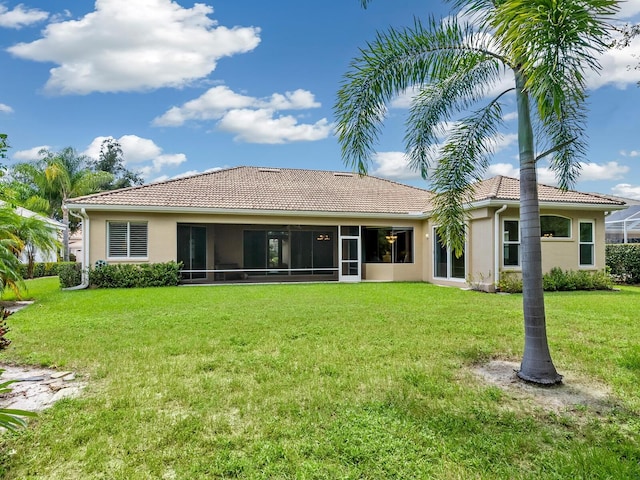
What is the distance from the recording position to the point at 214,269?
20109mm

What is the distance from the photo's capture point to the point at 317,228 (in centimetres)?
2139

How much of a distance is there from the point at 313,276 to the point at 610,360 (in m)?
15.7

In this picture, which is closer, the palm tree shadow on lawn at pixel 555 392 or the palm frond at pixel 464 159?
the palm tree shadow on lawn at pixel 555 392

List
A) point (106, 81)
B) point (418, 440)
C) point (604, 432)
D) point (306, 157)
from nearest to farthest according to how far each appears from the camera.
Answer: point (418, 440) < point (604, 432) < point (106, 81) < point (306, 157)

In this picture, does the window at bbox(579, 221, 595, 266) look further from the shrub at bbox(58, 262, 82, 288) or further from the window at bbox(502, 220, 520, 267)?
the shrub at bbox(58, 262, 82, 288)

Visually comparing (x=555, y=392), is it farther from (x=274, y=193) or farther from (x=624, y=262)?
(x=624, y=262)

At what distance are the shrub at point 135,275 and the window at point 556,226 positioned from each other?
592 inches

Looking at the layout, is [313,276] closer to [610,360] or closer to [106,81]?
[106,81]

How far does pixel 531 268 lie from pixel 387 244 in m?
14.6

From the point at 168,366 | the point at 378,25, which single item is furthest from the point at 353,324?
the point at 378,25

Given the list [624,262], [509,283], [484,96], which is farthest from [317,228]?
[484,96]

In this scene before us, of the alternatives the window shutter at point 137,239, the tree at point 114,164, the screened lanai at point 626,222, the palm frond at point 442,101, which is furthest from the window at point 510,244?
the tree at point 114,164

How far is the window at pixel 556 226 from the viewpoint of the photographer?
633 inches

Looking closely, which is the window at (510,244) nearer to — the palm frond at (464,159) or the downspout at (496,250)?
the downspout at (496,250)
